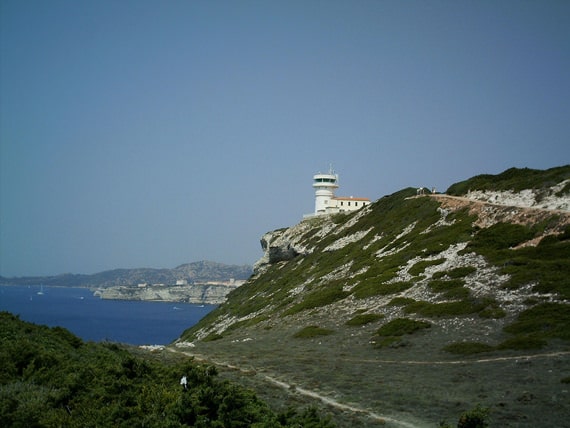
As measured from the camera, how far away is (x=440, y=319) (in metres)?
37.2

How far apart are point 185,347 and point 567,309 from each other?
27.7m

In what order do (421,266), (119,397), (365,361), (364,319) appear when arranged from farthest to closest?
1. (421,266)
2. (364,319)
3. (365,361)
4. (119,397)

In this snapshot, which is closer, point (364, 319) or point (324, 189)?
point (364, 319)

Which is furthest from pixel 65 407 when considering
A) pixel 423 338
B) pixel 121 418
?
pixel 423 338

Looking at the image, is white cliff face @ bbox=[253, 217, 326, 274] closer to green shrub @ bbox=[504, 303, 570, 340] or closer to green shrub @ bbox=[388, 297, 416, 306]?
green shrub @ bbox=[388, 297, 416, 306]

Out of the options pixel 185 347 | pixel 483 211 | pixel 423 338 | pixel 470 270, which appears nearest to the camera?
pixel 423 338

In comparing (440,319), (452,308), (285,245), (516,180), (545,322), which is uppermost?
(516,180)

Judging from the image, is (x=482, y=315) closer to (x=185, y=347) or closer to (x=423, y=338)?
(x=423, y=338)

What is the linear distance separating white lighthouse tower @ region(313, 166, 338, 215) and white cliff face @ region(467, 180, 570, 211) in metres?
74.4

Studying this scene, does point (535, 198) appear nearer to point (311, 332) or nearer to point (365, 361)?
point (311, 332)

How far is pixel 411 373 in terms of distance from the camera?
86.2 ft

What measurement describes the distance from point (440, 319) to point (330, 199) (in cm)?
9937

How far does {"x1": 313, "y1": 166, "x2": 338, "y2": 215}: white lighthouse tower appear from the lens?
5472 inches

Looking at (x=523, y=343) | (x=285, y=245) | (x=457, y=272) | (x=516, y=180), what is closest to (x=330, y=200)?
→ (x=285, y=245)
